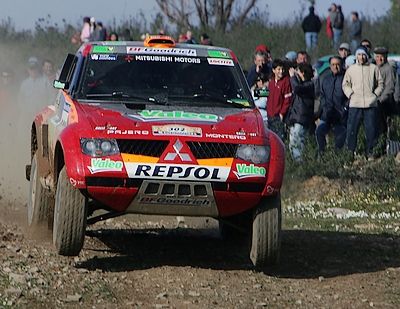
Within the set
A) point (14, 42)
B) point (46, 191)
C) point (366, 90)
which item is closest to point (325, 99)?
point (366, 90)

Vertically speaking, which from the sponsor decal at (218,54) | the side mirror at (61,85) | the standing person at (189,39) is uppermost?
the sponsor decal at (218,54)

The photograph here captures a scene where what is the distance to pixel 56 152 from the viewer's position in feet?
33.0

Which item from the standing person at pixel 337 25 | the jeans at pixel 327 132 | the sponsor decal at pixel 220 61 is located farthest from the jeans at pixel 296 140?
the standing person at pixel 337 25

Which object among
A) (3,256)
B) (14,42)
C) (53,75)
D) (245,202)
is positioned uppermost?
(245,202)

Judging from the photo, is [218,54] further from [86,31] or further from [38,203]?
[86,31]

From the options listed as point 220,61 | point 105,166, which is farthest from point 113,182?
point 220,61

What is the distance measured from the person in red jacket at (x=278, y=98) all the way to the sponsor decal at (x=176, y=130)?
7669mm

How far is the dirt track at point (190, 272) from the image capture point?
8703 mm

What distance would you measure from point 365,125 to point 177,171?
Answer: 879 centimetres

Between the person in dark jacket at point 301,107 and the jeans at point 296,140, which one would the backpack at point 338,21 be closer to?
the person in dark jacket at point 301,107

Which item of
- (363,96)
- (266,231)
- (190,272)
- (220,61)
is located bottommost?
(363,96)

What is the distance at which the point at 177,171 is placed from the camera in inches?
362

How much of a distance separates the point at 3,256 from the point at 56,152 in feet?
3.19

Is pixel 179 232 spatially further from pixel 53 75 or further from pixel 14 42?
pixel 14 42
